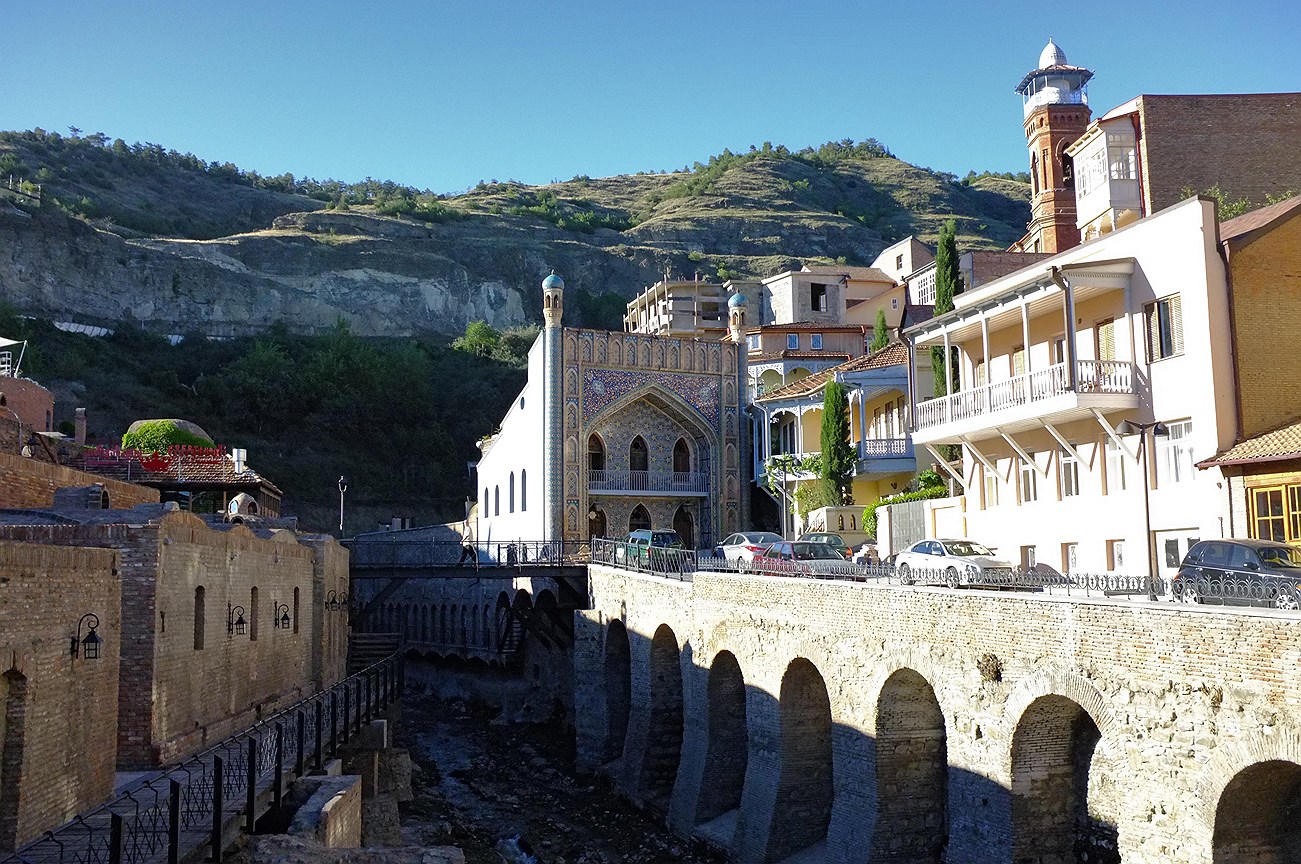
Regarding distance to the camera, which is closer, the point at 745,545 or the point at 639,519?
the point at 745,545

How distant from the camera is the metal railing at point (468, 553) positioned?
3616cm

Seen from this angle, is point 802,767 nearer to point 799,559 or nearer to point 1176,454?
point 799,559

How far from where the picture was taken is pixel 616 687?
3103 cm

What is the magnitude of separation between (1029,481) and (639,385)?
19494 millimetres

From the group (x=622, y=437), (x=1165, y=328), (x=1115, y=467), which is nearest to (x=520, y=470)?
(x=622, y=437)

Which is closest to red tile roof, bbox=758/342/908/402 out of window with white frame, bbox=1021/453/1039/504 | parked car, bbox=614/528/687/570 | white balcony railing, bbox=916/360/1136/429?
parked car, bbox=614/528/687/570

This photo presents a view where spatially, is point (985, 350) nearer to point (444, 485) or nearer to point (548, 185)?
point (444, 485)

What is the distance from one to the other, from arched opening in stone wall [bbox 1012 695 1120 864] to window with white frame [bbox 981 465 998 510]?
1155 cm

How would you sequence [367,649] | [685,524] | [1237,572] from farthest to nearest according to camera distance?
[685,524], [367,649], [1237,572]

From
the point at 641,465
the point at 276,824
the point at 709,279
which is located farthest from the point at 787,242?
the point at 276,824

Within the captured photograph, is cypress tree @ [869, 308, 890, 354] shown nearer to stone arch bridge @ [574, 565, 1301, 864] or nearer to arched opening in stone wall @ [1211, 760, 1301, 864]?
stone arch bridge @ [574, 565, 1301, 864]

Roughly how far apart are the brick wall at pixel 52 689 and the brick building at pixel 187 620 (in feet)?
3.87

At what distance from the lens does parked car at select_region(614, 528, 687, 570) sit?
28.7m

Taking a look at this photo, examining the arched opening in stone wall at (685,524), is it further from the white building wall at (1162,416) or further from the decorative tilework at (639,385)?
the white building wall at (1162,416)
